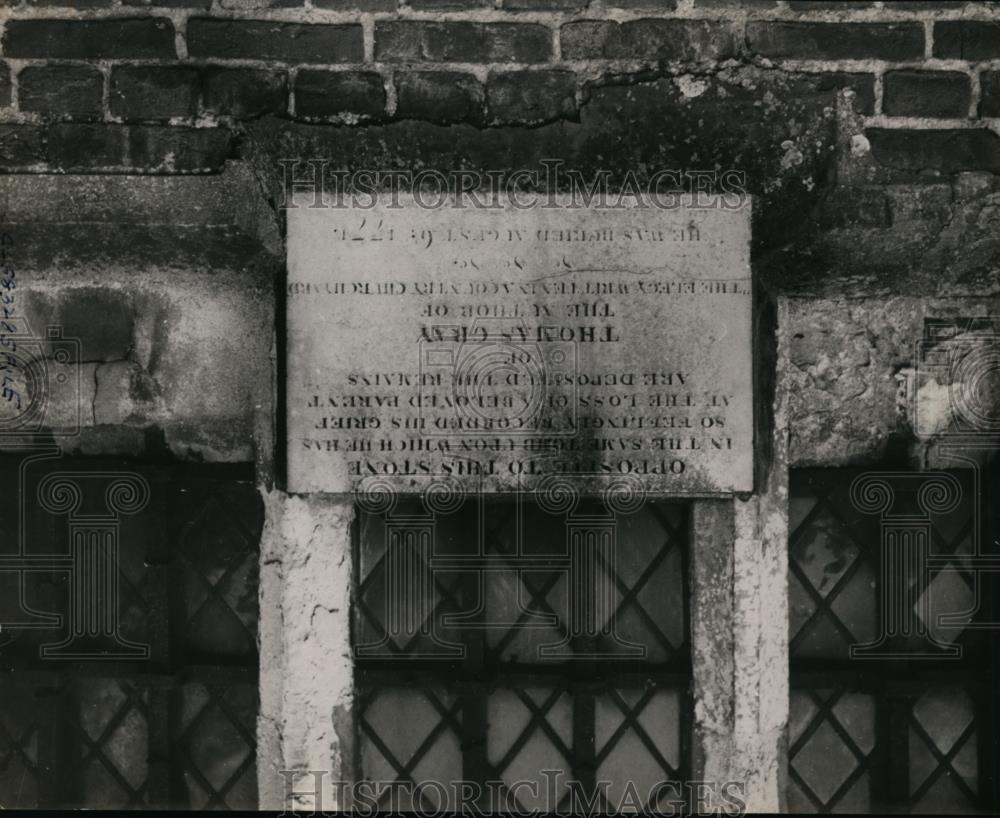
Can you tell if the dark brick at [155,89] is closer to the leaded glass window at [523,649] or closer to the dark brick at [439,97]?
the dark brick at [439,97]

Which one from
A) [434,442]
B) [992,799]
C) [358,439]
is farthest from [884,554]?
[358,439]

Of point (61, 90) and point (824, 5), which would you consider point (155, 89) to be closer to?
point (61, 90)

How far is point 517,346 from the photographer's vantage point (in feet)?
6.16

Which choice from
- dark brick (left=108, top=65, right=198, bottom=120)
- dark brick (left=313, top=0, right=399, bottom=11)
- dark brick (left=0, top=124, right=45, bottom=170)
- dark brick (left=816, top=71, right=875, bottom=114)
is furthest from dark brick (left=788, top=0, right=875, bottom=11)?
dark brick (left=0, top=124, right=45, bottom=170)

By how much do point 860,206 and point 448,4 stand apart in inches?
44.0

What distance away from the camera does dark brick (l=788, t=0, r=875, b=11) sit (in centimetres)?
178

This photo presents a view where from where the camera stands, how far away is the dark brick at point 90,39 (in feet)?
5.80

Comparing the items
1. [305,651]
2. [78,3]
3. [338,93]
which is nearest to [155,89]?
[78,3]

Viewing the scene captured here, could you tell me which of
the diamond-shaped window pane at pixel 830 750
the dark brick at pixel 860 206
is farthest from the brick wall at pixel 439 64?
the diamond-shaped window pane at pixel 830 750

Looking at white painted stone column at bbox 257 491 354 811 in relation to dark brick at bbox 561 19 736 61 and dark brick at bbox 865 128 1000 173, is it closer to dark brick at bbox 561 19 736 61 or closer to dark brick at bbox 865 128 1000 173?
dark brick at bbox 561 19 736 61

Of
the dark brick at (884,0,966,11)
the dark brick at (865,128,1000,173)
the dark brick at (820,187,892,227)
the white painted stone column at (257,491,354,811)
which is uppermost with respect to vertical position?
the dark brick at (884,0,966,11)

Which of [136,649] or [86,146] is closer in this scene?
[86,146]

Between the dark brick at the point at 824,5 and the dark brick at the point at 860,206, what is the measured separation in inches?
17.6

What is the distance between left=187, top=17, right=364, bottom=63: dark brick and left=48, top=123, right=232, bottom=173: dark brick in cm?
20
